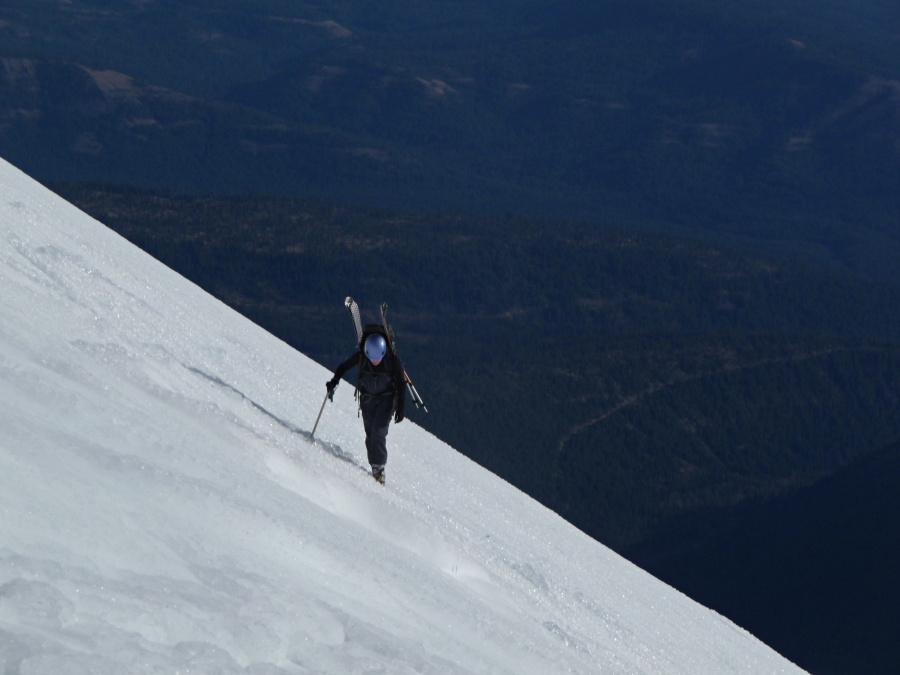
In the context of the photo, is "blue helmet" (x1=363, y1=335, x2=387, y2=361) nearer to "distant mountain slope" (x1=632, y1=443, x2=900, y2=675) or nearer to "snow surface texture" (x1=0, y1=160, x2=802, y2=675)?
"snow surface texture" (x1=0, y1=160, x2=802, y2=675)

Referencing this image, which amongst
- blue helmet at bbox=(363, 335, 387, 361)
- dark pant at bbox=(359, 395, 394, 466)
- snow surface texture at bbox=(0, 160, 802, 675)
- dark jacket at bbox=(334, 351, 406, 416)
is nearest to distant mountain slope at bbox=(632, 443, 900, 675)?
snow surface texture at bbox=(0, 160, 802, 675)

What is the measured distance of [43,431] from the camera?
34.9 feet

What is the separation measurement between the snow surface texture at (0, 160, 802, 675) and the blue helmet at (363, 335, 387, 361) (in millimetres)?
1396

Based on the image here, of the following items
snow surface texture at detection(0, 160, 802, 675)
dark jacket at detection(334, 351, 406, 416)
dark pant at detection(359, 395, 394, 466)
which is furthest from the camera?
dark pant at detection(359, 395, 394, 466)

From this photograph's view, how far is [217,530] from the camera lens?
34.1ft

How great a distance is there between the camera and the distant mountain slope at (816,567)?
9062 centimetres

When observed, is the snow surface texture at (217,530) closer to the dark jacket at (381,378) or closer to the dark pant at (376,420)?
the dark pant at (376,420)

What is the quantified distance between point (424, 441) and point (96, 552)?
16.2m

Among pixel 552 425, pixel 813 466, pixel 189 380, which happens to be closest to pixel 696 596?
pixel 552 425

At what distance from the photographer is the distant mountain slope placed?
90.6m

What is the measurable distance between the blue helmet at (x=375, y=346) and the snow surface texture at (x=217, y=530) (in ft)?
4.58

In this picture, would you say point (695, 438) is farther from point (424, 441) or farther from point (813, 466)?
point (424, 441)

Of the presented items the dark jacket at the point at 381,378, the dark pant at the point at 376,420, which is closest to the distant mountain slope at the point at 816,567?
the dark pant at the point at 376,420

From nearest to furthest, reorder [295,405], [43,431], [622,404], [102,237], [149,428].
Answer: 1. [43,431]
2. [149,428]
3. [295,405]
4. [102,237]
5. [622,404]
